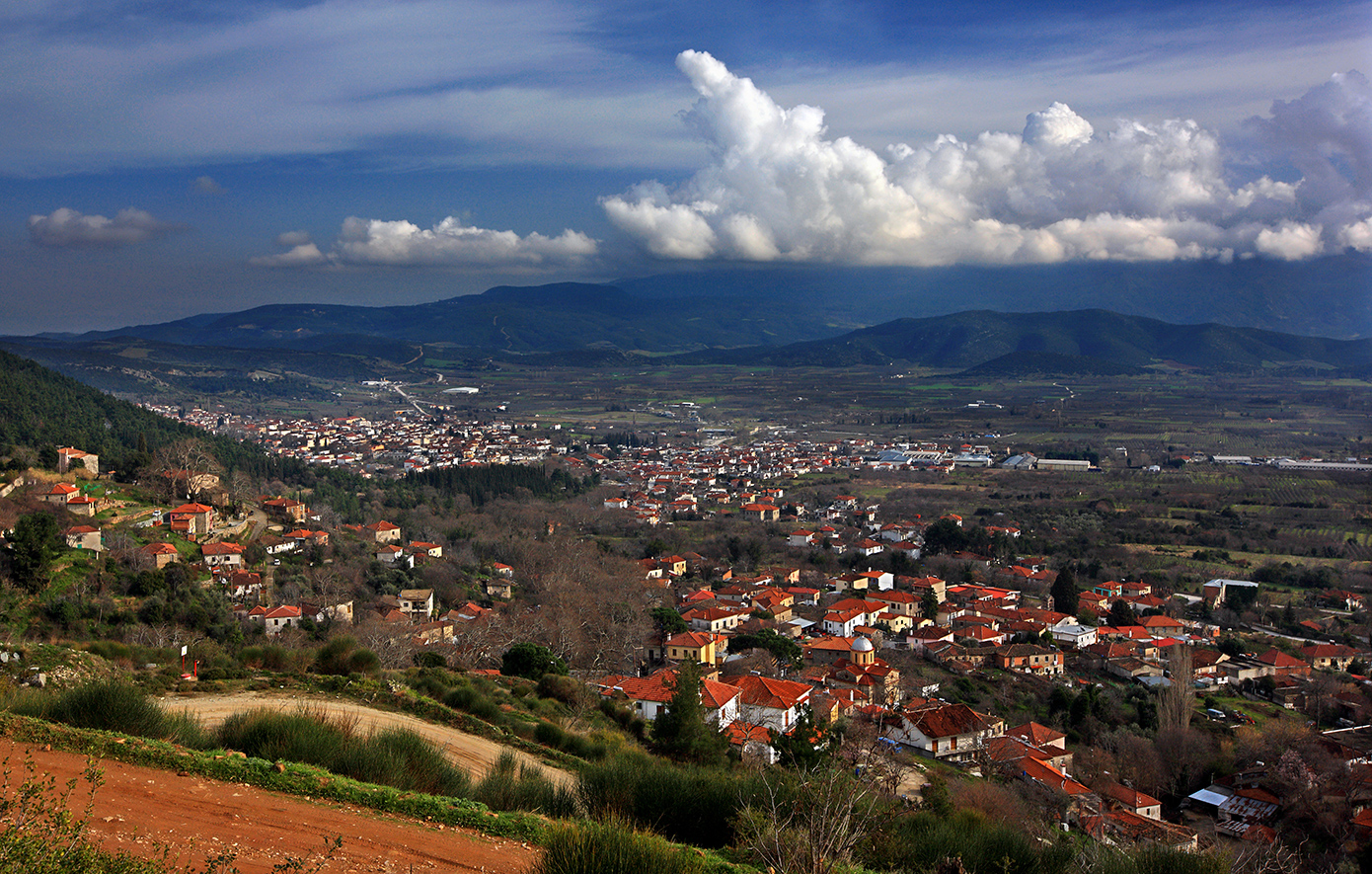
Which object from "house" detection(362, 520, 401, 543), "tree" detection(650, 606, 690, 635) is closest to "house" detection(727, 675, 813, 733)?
"tree" detection(650, 606, 690, 635)

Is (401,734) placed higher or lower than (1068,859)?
higher

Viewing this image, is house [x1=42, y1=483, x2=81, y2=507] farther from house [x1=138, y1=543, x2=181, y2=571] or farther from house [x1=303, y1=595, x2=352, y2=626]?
house [x1=303, y1=595, x2=352, y2=626]

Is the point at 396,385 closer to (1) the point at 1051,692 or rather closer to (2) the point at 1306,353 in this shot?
(1) the point at 1051,692

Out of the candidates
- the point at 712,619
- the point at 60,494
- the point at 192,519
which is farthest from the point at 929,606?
the point at 60,494

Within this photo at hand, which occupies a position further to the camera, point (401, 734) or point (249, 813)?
point (401, 734)

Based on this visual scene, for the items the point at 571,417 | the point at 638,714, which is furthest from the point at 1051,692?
the point at 571,417

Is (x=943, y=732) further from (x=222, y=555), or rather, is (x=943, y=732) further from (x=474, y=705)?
(x=222, y=555)
